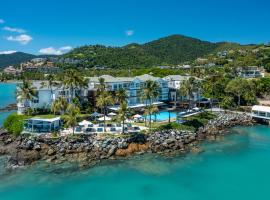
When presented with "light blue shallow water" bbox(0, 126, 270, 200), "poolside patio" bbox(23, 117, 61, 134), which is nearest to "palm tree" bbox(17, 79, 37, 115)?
"poolside patio" bbox(23, 117, 61, 134)

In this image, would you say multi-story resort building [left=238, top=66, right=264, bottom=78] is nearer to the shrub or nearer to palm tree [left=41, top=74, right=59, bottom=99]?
palm tree [left=41, top=74, right=59, bottom=99]

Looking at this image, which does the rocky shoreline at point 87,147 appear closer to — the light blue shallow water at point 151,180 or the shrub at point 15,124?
the shrub at point 15,124

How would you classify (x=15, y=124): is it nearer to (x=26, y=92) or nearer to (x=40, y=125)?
(x=40, y=125)

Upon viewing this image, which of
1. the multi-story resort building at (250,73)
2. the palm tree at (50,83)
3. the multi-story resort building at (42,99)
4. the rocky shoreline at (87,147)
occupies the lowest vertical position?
the rocky shoreline at (87,147)

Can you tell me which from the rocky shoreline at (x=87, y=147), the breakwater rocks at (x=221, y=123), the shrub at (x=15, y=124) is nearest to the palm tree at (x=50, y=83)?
the shrub at (x=15, y=124)

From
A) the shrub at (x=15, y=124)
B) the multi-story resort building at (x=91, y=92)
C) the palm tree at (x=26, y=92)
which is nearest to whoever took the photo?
the shrub at (x=15, y=124)

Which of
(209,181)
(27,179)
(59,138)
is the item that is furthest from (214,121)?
(27,179)

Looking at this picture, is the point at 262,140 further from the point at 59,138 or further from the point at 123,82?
the point at 59,138
